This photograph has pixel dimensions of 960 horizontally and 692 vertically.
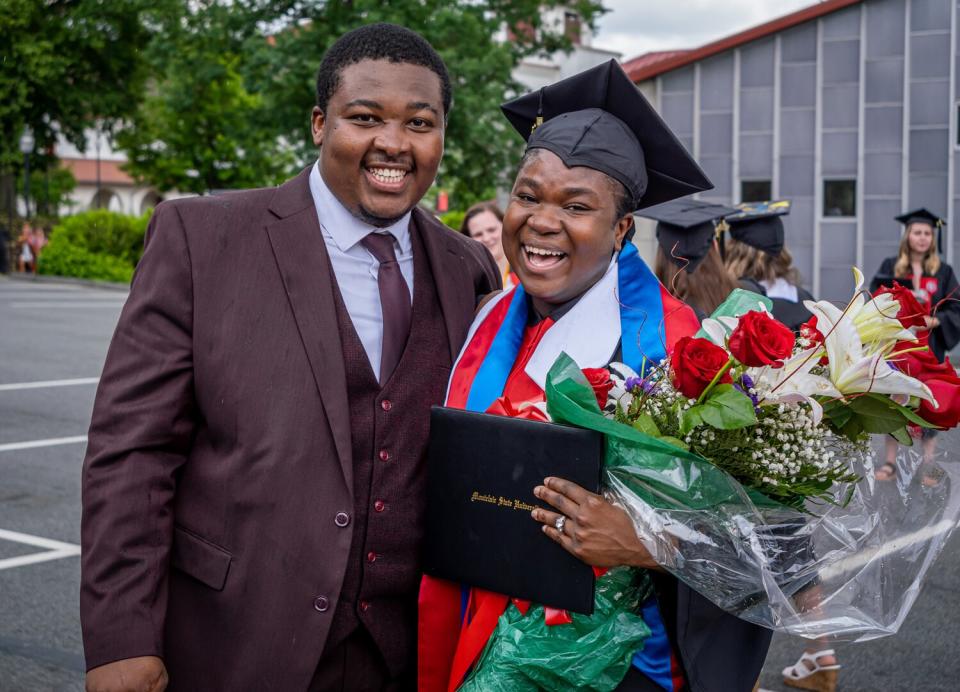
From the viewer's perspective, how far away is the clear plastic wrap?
2.24 metres

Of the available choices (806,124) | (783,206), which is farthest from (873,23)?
(783,206)

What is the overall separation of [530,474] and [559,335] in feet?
1.35

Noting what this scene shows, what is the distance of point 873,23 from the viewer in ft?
65.4

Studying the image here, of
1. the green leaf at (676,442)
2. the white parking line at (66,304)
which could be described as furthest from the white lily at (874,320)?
the white parking line at (66,304)

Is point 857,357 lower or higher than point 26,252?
lower

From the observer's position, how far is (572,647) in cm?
237

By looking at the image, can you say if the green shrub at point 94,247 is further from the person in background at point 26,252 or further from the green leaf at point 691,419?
the green leaf at point 691,419

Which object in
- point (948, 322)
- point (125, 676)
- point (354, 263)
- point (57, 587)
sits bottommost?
point (57, 587)

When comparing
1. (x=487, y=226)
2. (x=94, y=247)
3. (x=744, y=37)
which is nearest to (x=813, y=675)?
(x=487, y=226)

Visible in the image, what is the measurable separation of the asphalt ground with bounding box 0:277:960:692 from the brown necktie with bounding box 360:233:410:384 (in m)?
2.92

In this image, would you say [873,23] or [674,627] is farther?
[873,23]

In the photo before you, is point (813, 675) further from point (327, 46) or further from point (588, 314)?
point (327, 46)

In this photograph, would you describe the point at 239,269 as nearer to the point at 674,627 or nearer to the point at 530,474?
Result: the point at 530,474

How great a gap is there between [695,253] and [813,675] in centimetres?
200
